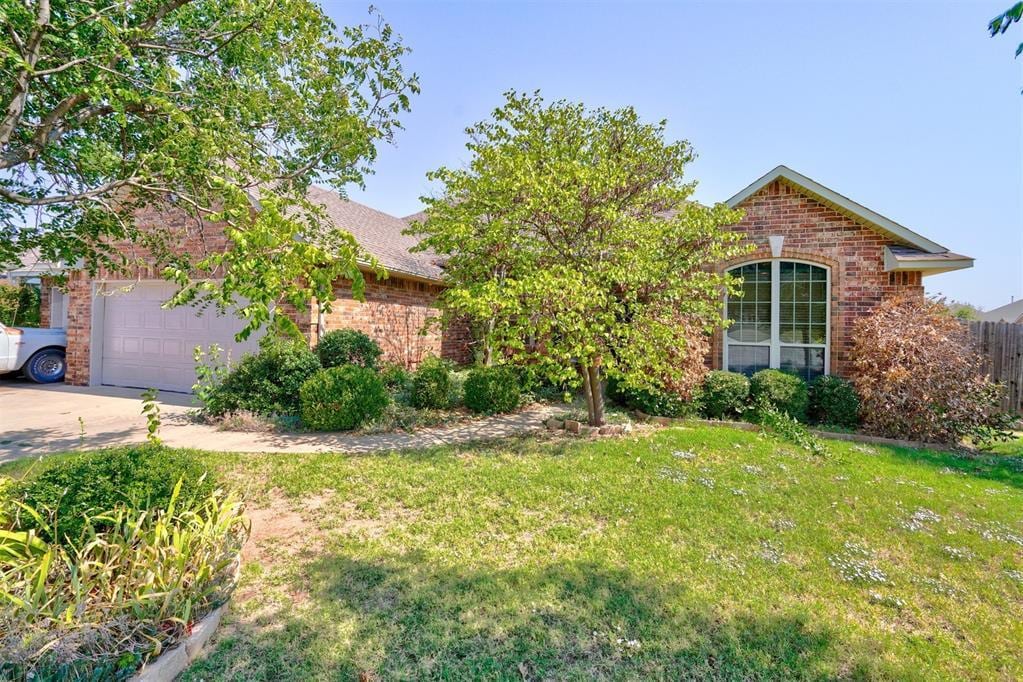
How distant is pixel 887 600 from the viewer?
3127 mm

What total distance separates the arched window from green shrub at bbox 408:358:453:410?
589cm

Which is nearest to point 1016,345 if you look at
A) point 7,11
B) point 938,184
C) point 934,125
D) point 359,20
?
point 938,184

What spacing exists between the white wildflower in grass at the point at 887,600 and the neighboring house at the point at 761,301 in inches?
245

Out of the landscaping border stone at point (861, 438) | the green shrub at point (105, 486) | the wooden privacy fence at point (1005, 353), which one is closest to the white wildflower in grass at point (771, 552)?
the green shrub at point (105, 486)

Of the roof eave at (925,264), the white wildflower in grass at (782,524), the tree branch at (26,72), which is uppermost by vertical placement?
the tree branch at (26,72)

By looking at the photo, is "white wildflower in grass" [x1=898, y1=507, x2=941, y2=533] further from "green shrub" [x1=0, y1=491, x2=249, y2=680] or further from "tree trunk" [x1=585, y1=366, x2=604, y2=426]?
"green shrub" [x1=0, y1=491, x2=249, y2=680]

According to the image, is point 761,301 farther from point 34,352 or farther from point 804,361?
point 34,352

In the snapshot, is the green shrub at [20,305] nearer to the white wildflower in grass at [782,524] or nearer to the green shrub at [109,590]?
the green shrub at [109,590]

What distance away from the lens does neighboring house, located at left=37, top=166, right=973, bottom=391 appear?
874cm

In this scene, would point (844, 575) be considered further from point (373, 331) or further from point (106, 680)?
point (373, 331)

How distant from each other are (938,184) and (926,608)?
28.9 feet

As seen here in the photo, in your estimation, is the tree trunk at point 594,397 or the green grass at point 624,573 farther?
the tree trunk at point 594,397

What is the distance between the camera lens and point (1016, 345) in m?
8.46

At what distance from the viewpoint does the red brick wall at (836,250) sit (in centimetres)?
873
